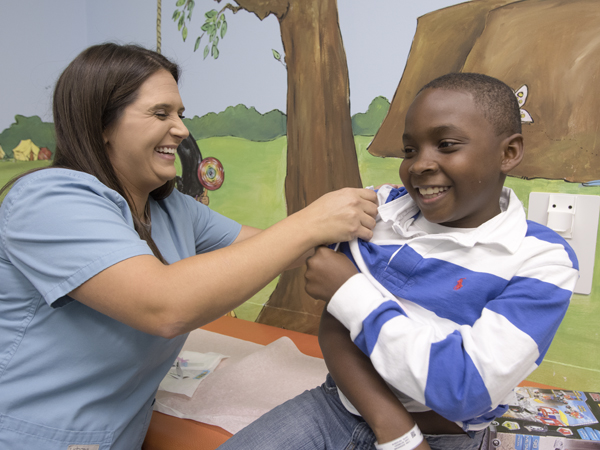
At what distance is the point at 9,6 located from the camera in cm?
181

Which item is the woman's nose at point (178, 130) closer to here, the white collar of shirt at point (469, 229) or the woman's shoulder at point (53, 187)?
the woman's shoulder at point (53, 187)

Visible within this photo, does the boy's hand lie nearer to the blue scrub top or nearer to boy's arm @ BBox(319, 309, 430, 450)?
boy's arm @ BBox(319, 309, 430, 450)

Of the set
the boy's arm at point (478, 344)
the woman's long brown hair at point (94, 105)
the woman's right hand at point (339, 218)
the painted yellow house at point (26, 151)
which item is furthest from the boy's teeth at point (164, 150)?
the painted yellow house at point (26, 151)

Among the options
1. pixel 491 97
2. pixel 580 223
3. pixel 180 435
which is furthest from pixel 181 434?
pixel 580 223

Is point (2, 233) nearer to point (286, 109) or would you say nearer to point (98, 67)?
point (98, 67)

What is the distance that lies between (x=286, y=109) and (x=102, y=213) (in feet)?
3.17

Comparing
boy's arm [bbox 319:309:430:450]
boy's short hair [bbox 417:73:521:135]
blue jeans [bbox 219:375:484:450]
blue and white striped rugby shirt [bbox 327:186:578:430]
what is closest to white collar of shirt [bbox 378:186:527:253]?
blue and white striped rugby shirt [bbox 327:186:578:430]

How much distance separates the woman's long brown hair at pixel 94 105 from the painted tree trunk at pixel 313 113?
0.69m

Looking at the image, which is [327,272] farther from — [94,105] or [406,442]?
[94,105]

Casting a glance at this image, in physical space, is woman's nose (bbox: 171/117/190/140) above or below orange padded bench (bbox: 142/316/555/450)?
above

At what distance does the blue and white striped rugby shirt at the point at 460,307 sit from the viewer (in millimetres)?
626

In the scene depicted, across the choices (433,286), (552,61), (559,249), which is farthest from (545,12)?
(433,286)

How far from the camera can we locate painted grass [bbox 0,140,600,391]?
1.17 meters

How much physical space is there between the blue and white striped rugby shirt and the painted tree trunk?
67cm
